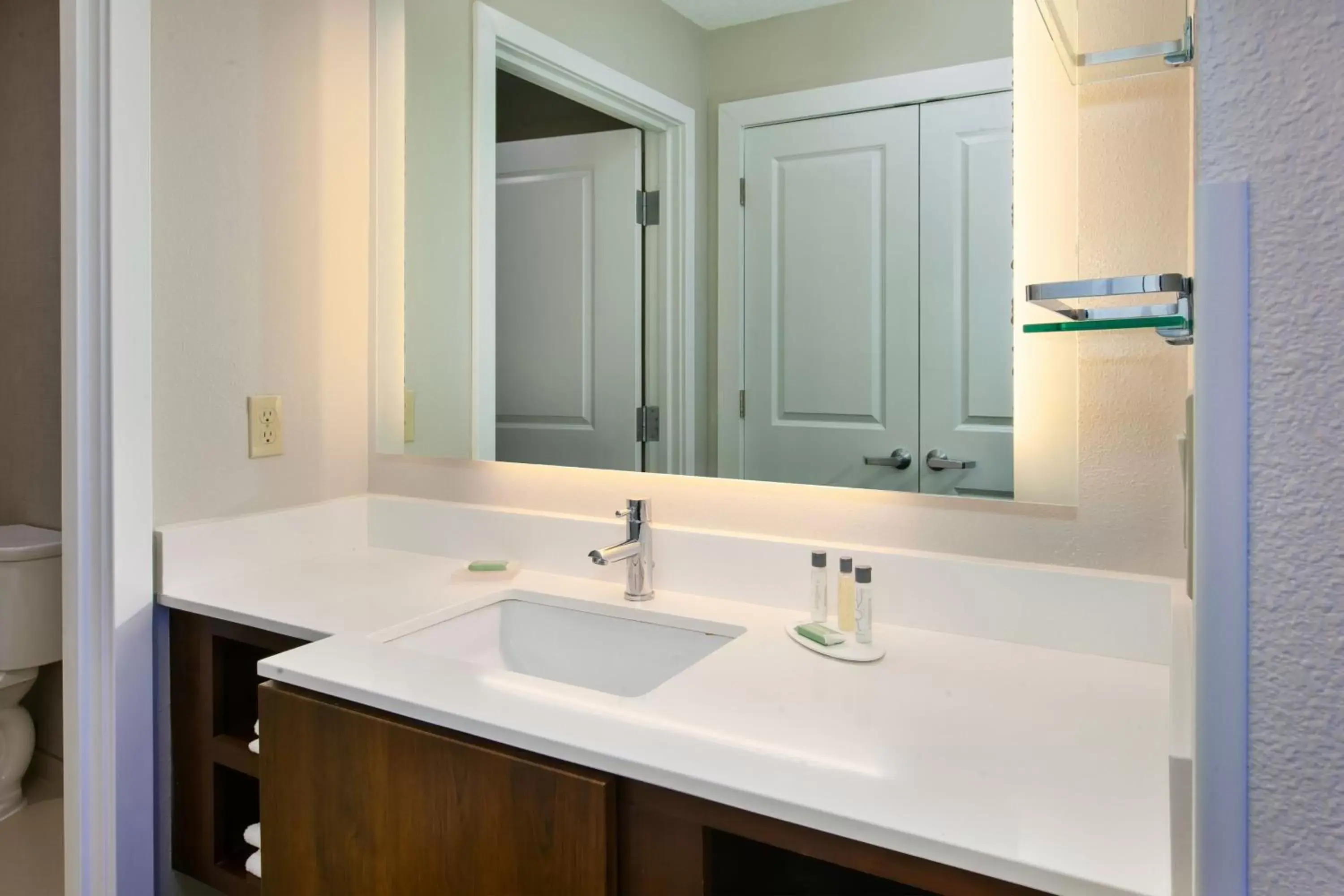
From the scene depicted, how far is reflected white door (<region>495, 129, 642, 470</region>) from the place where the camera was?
1460mm

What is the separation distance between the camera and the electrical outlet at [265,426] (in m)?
1.52

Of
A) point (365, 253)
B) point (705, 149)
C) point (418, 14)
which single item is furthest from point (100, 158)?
point (705, 149)

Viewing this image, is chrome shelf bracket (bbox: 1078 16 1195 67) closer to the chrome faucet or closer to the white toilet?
the chrome faucet

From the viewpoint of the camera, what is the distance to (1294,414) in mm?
448

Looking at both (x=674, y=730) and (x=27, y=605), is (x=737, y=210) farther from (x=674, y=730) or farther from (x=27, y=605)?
(x=27, y=605)

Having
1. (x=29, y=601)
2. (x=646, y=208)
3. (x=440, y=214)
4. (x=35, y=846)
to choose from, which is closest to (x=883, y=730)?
(x=646, y=208)

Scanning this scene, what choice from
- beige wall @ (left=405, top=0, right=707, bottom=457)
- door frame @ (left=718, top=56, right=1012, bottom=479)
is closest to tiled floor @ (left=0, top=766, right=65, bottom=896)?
beige wall @ (left=405, top=0, right=707, bottom=457)

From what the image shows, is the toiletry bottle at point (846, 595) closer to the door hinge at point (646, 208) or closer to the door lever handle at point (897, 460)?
the door lever handle at point (897, 460)

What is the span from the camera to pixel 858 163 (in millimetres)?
1221

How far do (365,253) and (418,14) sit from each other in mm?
487

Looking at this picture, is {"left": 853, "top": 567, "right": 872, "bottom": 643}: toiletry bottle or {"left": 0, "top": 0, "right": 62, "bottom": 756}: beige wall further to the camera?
{"left": 0, "top": 0, "right": 62, "bottom": 756}: beige wall

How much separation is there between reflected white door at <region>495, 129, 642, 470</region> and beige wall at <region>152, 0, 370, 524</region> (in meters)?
0.34

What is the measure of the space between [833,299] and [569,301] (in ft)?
1.74

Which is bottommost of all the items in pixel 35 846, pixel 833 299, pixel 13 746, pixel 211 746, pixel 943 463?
pixel 35 846
